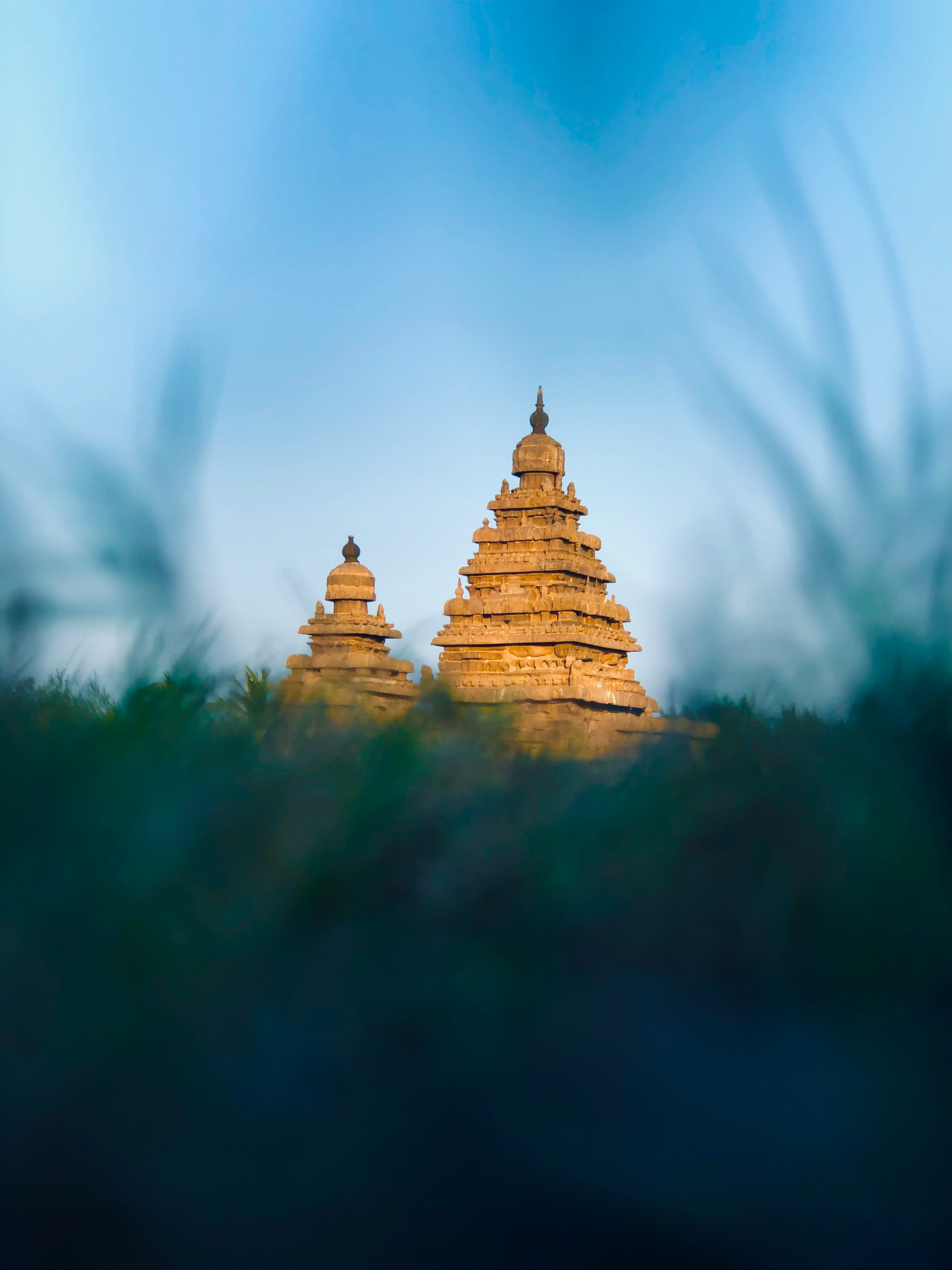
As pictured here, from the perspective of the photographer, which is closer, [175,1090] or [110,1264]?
[110,1264]

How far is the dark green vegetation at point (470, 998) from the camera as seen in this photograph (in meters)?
8.95

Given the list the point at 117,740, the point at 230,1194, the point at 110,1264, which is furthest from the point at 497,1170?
the point at 117,740

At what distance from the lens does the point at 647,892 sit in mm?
10391

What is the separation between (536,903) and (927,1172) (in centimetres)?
309

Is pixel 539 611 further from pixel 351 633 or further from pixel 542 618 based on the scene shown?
pixel 351 633

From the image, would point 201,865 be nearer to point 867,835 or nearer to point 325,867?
point 325,867

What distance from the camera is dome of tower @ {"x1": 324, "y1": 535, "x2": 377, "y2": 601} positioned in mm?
42594

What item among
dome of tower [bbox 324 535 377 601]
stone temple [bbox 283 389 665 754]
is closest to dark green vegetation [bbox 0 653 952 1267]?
stone temple [bbox 283 389 665 754]

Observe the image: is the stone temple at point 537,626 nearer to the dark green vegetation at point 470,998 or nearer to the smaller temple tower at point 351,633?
the smaller temple tower at point 351,633

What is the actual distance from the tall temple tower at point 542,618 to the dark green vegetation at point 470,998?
24.1m

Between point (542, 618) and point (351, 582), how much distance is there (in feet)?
23.3

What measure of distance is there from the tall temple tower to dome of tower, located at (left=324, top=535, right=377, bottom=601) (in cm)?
427

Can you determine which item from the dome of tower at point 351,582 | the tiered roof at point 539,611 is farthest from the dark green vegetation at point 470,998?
the dome of tower at point 351,582

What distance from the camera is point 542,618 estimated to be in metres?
38.0
